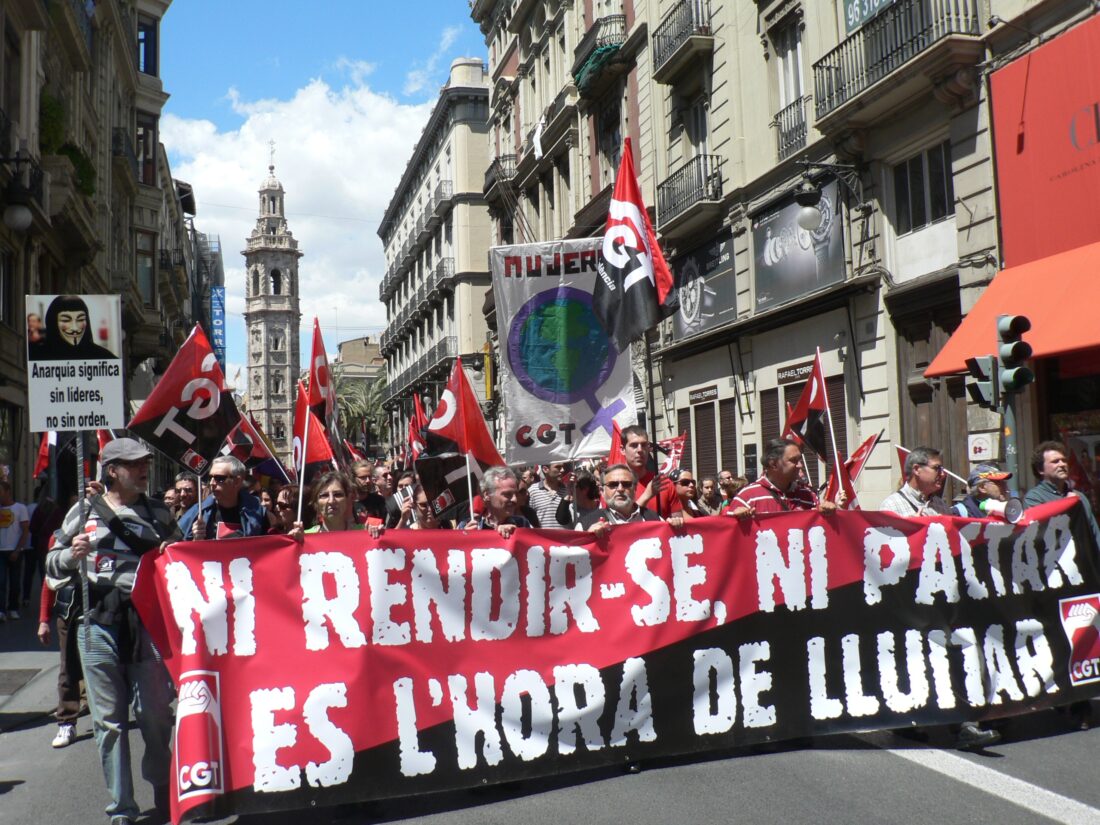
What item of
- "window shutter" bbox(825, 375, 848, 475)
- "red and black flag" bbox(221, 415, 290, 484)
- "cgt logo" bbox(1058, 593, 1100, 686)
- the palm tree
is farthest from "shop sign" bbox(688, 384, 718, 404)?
the palm tree

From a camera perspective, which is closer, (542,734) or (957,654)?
(542,734)

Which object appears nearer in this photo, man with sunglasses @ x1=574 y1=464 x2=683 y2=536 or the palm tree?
man with sunglasses @ x1=574 y1=464 x2=683 y2=536

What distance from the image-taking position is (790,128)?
1966cm

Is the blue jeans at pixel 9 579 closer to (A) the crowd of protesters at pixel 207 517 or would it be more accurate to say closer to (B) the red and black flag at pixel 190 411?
(A) the crowd of protesters at pixel 207 517

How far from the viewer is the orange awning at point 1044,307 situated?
11615mm

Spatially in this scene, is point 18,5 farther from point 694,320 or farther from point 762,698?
point 762,698

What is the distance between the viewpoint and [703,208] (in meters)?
22.4

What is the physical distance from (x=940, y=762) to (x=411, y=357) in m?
64.1

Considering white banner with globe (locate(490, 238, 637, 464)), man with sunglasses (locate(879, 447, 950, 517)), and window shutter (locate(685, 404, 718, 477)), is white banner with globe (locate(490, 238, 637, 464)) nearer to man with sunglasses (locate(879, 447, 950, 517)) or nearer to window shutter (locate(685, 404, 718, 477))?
man with sunglasses (locate(879, 447, 950, 517))

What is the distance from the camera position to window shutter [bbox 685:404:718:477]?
79.3 ft

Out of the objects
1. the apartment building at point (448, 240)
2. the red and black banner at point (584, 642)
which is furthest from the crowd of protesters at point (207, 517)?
the apartment building at point (448, 240)

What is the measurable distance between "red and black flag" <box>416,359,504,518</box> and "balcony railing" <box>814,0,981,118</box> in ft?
31.2

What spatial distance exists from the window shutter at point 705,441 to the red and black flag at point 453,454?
661 inches

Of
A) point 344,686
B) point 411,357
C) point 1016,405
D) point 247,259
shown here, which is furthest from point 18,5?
point 247,259
